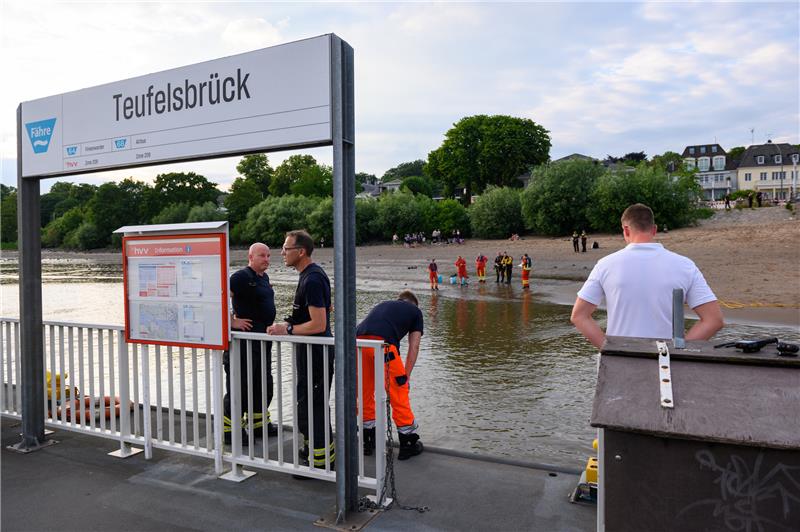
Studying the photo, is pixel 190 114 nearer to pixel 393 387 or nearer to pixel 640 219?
pixel 393 387

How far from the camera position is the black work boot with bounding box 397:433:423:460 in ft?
17.2

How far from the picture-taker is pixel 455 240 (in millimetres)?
60344

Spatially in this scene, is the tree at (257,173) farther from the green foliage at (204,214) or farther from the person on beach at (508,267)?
the person on beach at (508,267)

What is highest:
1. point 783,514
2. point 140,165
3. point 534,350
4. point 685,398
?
point 140,165

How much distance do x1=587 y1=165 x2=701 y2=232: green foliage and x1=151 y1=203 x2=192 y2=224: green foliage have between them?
59518 mm

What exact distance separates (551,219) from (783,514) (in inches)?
2168

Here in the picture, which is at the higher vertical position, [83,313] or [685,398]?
[685,398]

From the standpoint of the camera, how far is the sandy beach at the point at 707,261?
881 inches

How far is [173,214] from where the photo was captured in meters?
92.2

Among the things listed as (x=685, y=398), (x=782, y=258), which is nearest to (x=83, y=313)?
(x=685, y=398)

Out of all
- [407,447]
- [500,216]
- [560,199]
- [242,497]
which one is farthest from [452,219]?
[242,497]

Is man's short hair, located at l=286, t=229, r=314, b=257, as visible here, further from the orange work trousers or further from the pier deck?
the pier deck

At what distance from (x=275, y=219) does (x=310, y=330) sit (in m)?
72.2

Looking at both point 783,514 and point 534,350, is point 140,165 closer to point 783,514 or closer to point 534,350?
point 783,514
